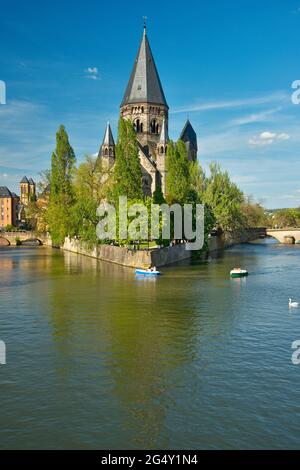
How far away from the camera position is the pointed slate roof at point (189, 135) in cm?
15312

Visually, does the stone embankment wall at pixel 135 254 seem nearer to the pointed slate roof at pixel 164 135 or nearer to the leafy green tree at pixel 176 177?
the leafy green tree at pixel 176 177

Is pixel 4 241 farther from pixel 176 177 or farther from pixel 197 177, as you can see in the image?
pixel 176 177

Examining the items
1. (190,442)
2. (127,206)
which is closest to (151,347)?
(190,442)

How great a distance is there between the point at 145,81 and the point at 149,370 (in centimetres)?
10624

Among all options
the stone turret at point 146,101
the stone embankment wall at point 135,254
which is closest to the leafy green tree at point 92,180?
the stone embankment wall at point 135,254

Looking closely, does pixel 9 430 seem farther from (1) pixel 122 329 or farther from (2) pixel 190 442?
(1) pixel 122 329

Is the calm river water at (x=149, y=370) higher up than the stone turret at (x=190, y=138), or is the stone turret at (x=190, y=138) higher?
the stone turret at (x=190, y=138)

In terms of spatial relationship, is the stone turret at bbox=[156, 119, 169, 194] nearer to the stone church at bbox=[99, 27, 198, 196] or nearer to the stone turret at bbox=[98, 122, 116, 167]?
the stone church at bbox=[99, 27, 198, 196]

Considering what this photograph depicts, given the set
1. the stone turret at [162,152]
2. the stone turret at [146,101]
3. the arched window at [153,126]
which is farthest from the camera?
the arched window at [153,126]
